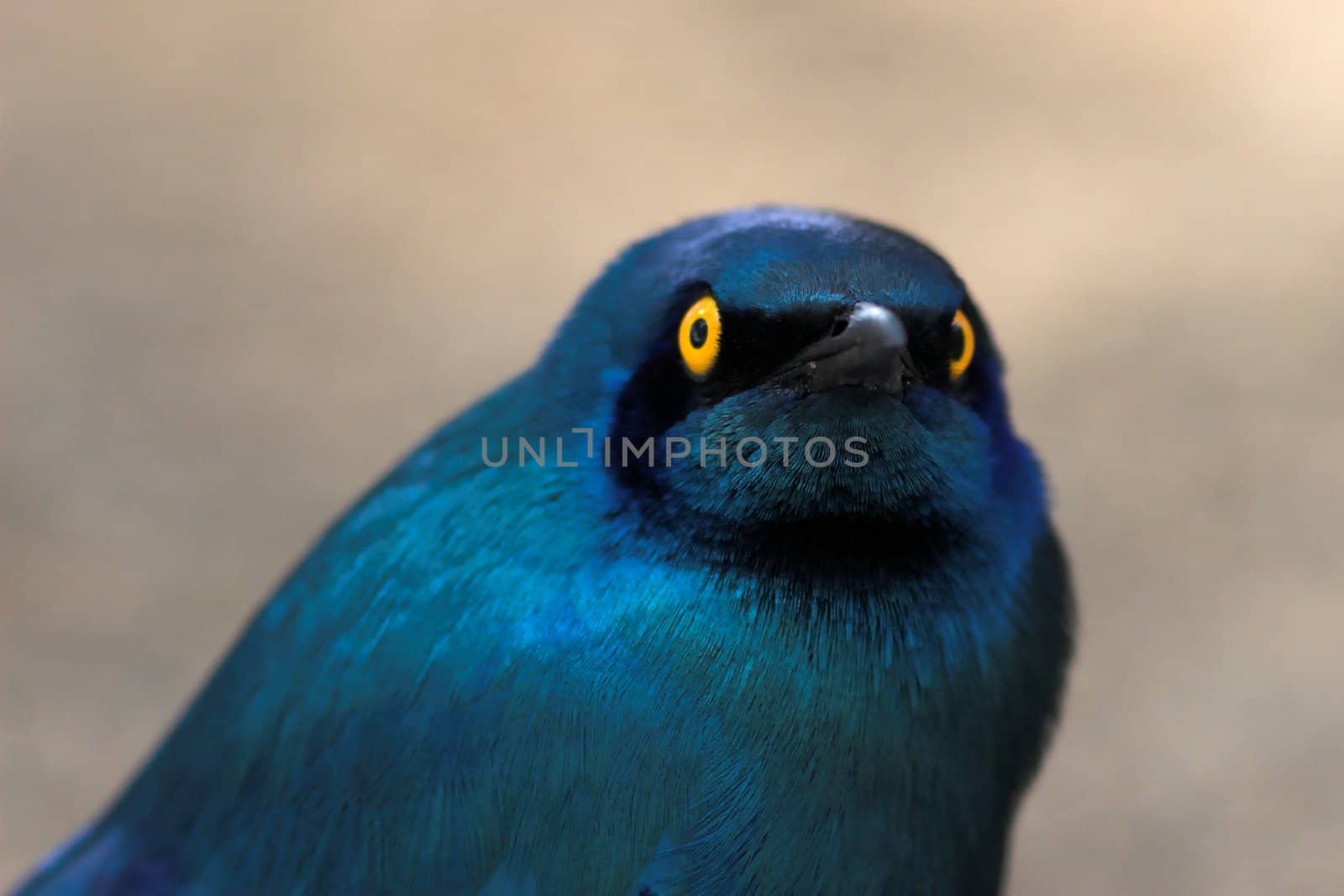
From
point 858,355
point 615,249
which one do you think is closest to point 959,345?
point 858,355

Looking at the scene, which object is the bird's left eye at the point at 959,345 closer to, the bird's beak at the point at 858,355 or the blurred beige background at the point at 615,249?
the bird's beak at the point at 858,355

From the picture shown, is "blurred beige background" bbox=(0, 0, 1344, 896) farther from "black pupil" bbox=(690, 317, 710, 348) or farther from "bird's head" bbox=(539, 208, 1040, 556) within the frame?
"black pupil" bbox=(690, 317, 710, 348)

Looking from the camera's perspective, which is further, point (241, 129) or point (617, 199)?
point (241, 129)

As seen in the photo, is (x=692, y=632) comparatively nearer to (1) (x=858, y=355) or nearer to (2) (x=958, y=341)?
(1) (x=858, y=355)

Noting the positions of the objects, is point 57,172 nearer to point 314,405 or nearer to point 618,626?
point 314,405

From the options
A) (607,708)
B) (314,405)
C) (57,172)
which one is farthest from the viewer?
(57,172)

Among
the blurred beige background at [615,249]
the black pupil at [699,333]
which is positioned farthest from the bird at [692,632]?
the blurred beige background at [615,249]

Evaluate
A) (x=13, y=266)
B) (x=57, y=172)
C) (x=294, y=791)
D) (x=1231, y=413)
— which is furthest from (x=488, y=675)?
(x=57, y=172)

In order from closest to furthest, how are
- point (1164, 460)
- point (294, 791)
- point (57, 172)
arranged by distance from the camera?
point (294, 791) → point (1164, 460) → point (57, 172)

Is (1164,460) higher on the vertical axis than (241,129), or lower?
lower
